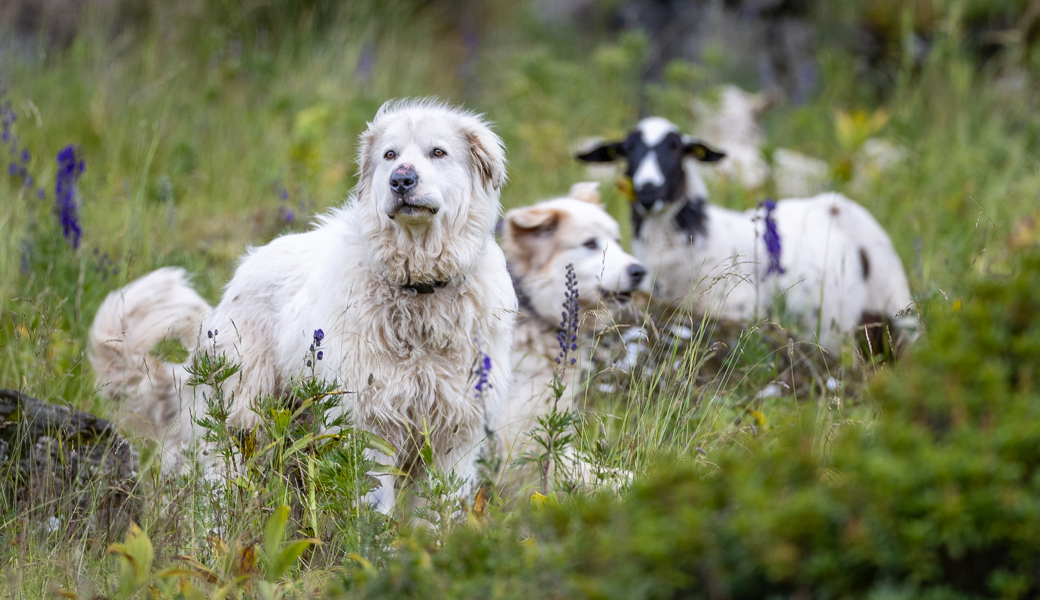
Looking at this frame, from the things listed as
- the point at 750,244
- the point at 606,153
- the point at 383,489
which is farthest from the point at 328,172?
the point at 383,489

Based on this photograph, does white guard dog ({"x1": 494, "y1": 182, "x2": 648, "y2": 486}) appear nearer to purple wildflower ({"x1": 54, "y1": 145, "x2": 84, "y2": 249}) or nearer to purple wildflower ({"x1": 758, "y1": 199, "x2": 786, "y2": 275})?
purple wildflower ({"x1": 758, "y1": 199, "x2": 786, "y2": 275})

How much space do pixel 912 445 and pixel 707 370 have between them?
2888 millimetres

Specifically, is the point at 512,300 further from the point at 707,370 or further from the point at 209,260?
the point at 209,260

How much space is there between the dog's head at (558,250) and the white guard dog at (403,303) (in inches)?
36.3

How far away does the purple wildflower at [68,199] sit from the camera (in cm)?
410

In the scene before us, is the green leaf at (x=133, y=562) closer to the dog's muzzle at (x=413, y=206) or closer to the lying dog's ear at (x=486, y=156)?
the dog's muzzle at (x=413, y=206)

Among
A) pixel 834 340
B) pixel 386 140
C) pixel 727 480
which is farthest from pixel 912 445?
pixel 834 340

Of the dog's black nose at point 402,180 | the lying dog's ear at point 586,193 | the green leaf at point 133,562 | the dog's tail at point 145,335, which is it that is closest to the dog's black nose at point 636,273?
the lying dog's ear at point 586,193

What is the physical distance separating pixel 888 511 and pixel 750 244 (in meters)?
4.38

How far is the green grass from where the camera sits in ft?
8.99

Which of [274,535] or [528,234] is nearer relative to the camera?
[274,535]

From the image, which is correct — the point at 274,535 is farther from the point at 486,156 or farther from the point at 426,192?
the point at 486,156

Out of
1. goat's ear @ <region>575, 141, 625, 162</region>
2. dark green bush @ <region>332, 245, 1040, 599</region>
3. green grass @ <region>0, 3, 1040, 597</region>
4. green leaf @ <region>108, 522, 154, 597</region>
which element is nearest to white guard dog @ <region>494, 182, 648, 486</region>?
green grass @ <region>0, 3, 1040, 597</region>

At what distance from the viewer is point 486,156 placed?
10.6 ft
